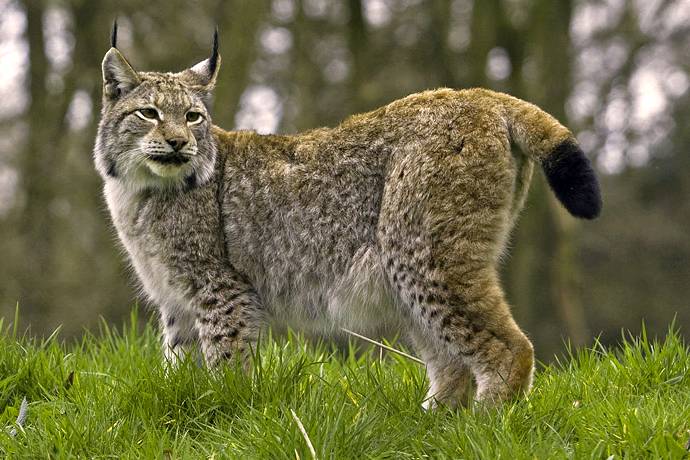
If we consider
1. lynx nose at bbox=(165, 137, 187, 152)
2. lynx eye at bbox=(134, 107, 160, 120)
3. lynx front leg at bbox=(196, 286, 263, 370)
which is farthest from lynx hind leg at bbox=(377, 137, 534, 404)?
lynx eye at bbox=(134, 107, 160, 120)

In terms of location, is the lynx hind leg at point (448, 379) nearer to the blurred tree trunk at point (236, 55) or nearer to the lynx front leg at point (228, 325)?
the lynx front leg at point (228, 325)

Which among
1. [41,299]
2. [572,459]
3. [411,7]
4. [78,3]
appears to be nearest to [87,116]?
[78,3]

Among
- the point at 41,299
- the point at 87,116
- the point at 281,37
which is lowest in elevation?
the point at 41,299

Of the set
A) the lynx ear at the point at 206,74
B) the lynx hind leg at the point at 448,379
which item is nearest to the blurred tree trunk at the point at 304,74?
the lynx ear at the point at 206,74

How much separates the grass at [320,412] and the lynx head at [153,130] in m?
1.13

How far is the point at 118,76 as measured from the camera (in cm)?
615

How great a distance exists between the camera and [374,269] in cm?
551

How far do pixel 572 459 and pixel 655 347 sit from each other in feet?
5.52

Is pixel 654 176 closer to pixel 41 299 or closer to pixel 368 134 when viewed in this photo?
pixel 41 299

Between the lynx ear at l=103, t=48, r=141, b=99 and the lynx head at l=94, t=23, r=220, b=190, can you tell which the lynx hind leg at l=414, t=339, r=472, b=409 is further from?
the lynx ear at l=103, t=48, r=141, b=99

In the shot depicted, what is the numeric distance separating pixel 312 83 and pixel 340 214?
807cm

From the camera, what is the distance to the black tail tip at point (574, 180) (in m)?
5.00

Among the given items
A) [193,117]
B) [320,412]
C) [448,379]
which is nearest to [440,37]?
[193,117]

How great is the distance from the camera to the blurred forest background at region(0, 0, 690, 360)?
10891mm
